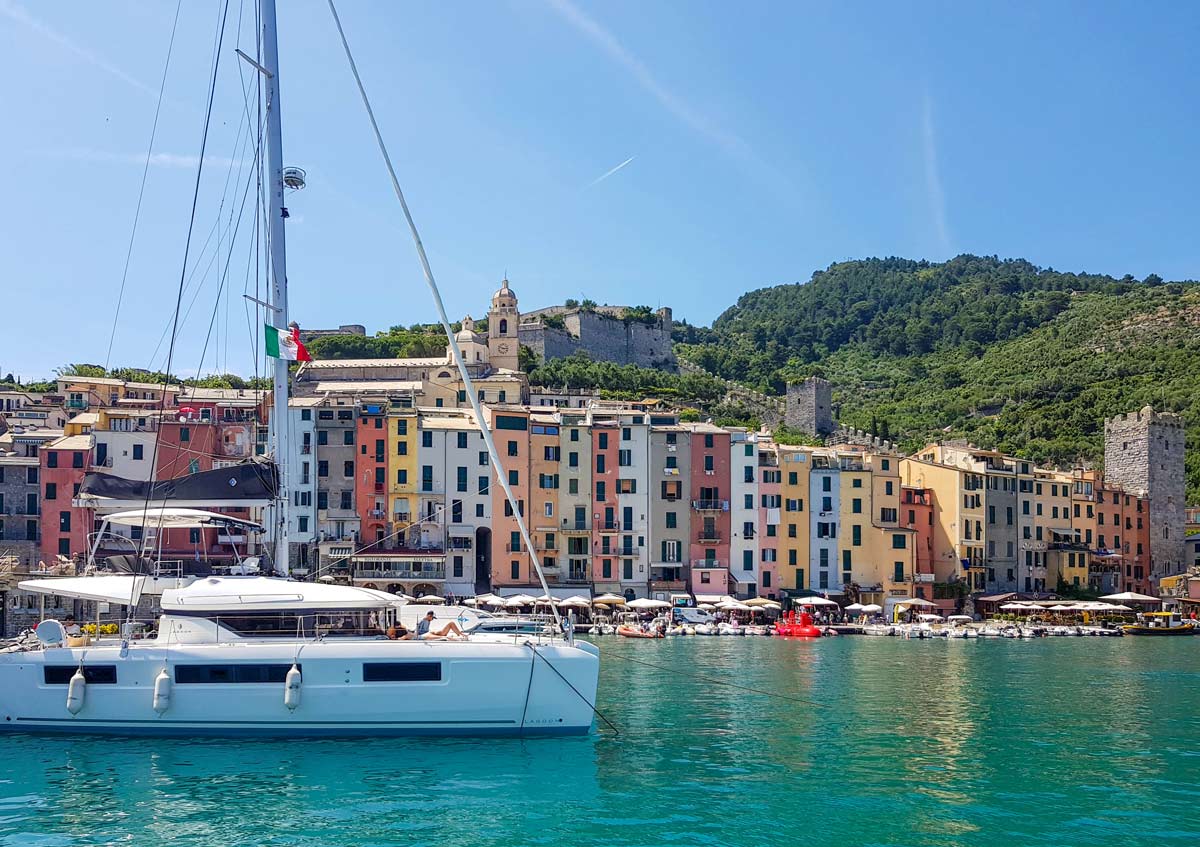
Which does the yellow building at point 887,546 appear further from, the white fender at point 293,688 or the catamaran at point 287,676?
the white fender at point 293,688

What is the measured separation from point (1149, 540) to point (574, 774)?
3041 inches

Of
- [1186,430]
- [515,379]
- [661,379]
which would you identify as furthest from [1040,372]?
[515,379]

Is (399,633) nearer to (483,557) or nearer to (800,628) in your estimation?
(800,628)

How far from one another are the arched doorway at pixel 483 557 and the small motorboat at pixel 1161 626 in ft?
119

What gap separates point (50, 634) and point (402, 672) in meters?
7.29

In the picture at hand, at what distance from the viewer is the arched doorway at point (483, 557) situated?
67.1 metres

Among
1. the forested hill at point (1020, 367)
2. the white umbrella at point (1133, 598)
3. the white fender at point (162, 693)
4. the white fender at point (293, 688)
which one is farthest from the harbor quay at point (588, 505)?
the white fender at point (293, 688)

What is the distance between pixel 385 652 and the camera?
2295 cm

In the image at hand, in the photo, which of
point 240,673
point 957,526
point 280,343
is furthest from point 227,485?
point 957,526

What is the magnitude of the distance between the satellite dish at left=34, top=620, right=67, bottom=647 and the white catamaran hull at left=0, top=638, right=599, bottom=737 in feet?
0.94

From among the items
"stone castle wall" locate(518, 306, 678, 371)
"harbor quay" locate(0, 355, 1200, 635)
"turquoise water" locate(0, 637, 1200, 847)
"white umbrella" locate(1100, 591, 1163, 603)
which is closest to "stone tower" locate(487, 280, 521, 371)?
"stone castle wall" locate(518, 306, 678, 371)

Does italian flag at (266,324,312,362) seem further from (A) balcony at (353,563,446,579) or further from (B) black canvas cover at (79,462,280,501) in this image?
(A) balcony at (353,563,446,579)

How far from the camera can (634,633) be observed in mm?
55375

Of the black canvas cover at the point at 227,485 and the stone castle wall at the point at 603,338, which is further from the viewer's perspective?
the stone castle wall at the point at 603,338
